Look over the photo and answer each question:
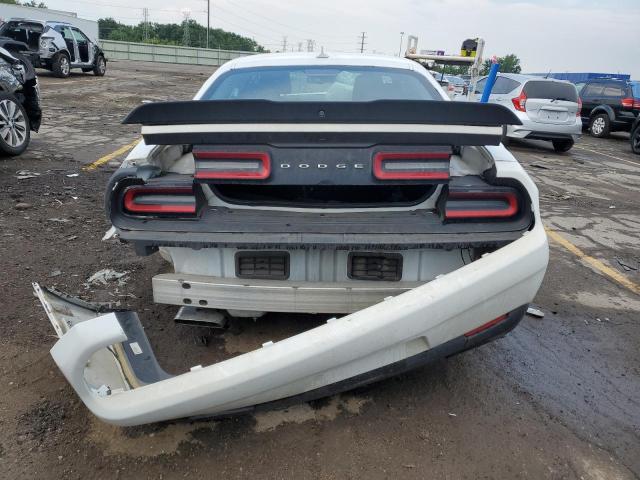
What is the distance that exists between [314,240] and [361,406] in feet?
2.90

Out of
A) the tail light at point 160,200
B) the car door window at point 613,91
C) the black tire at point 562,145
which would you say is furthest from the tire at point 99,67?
the tail light at point 160,200

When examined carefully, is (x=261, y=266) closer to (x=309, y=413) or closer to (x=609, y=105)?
(x=309, y=413)

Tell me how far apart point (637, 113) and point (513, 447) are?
15.3 metres

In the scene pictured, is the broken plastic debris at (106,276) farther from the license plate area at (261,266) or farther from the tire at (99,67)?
the tire at (99,67)

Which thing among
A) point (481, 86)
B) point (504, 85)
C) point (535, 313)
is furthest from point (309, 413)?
point (481, 86)

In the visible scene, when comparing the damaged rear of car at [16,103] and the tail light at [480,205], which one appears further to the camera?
the damaged rear of car at [16,103]

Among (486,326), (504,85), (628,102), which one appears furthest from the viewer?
(628,102)

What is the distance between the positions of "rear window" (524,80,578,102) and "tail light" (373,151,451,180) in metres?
9.60

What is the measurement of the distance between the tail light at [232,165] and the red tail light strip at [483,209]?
2.80 ft

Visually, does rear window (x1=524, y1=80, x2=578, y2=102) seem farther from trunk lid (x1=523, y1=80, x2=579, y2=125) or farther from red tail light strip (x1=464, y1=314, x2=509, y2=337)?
red tail light strip (x1=464, y1=314, x2=509, y2=337)

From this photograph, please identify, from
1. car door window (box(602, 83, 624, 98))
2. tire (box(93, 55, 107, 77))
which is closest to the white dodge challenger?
car door window (box(602, 83, 624, 98))

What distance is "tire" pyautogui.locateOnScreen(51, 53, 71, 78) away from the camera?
16737 mm

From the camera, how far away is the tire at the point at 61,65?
16.7 metres

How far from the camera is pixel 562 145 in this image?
1144cm
